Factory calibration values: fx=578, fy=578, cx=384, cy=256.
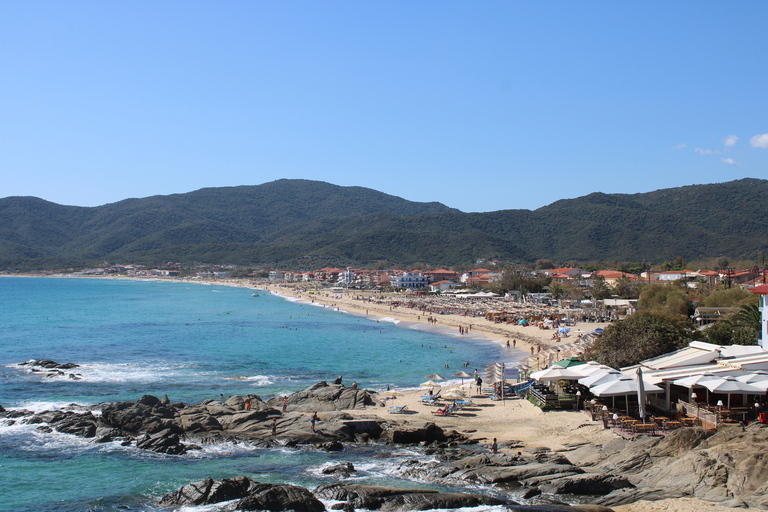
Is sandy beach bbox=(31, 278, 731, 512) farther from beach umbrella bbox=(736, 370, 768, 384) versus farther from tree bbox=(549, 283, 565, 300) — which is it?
tree bbox=(549, 283, 565, 300)

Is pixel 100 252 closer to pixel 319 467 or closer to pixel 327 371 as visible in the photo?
pixel 327 371

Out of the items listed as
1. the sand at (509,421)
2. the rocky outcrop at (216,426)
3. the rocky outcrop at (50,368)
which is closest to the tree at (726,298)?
the sand at (509,421)

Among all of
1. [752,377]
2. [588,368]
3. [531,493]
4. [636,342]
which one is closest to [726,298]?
[636,342]

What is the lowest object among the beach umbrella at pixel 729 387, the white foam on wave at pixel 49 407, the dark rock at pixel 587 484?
the white foam on wave at pixel 49 407

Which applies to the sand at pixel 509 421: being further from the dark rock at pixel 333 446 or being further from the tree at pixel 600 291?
the tree at pixel 600 291

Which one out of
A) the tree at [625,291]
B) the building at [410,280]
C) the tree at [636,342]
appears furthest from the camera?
the building at [410,280]

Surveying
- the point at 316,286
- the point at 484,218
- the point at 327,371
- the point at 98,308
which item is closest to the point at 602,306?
the point at 327,371
